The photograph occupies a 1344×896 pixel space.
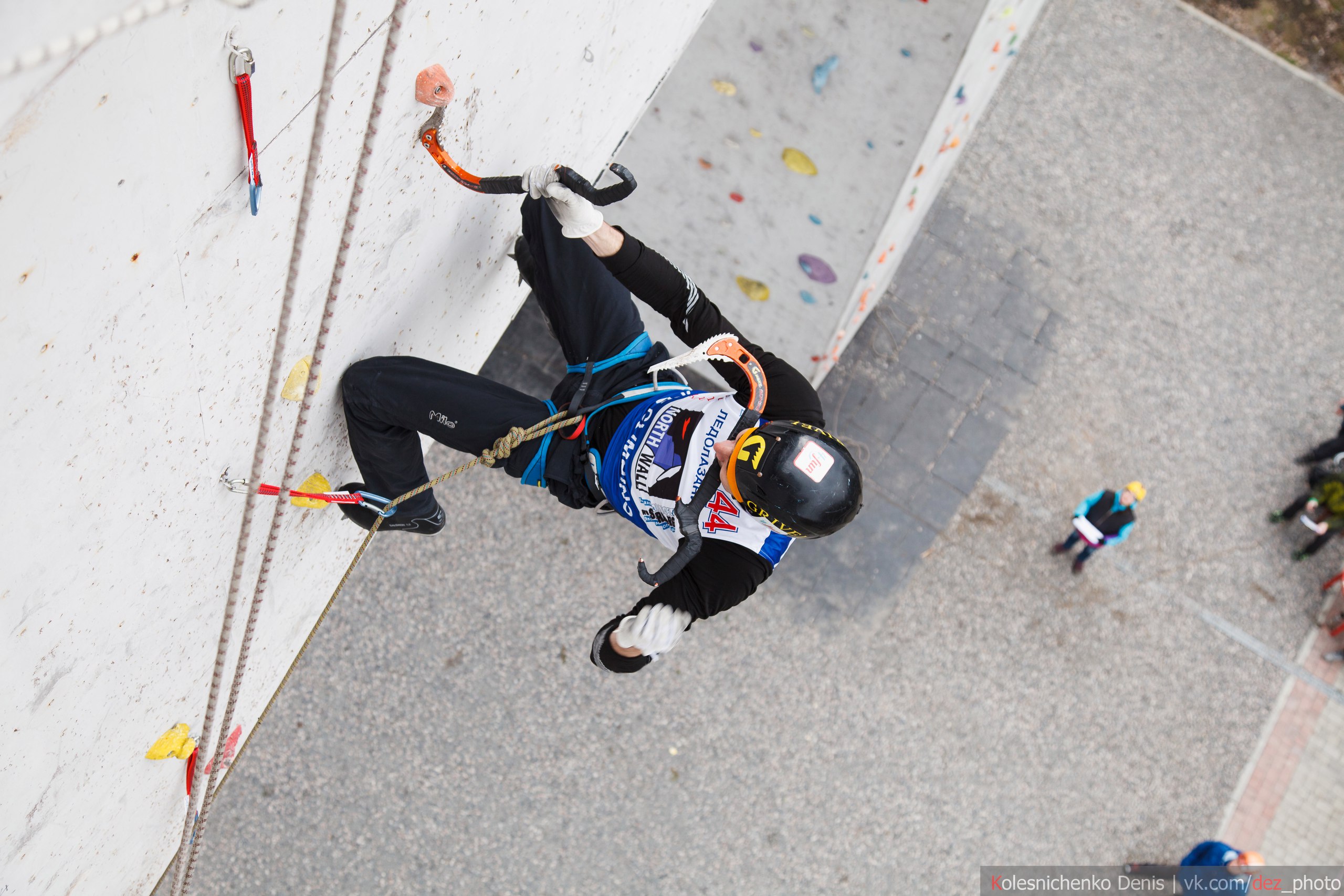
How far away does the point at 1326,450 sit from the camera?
591cm

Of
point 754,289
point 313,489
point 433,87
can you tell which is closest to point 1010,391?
point 754,289

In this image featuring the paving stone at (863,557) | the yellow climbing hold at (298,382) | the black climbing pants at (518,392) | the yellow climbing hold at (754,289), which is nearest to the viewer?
the yellow climbing hold at (298,382)

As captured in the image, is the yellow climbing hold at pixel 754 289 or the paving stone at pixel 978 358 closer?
the yellow climbing hold at pixel 754 289

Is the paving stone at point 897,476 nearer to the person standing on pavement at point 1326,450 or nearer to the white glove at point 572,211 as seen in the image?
the person standing on pavement at point 1326,450

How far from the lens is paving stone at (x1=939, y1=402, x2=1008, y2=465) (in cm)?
576

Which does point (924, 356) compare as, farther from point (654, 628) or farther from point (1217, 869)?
point (654, 628)

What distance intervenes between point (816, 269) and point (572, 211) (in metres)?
2.27

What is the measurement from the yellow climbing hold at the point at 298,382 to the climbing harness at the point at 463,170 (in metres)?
0.55

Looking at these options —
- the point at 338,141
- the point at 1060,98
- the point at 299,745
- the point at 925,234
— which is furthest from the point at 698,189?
the point at 1060,98

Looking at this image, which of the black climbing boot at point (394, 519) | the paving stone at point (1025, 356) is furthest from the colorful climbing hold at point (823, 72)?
the paving stone at point (1025, 356)

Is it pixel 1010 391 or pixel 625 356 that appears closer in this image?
pixel 625 356

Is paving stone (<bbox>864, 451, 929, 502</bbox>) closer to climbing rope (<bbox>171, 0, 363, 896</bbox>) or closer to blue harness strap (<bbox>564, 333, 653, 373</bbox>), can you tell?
blue harness strap (<bbox>564, 333, 653, 373</bbox>)

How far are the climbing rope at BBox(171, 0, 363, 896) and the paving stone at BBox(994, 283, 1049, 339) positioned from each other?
5076 mm

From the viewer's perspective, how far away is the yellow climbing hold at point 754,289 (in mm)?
4715
